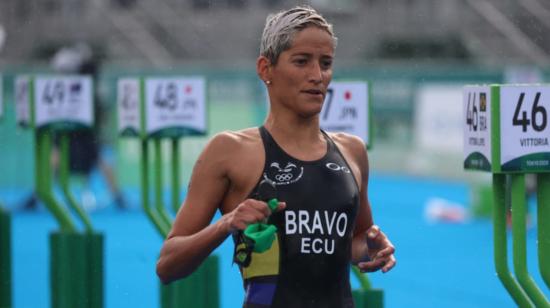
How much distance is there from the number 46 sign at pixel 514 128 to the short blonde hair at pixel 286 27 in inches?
41.4

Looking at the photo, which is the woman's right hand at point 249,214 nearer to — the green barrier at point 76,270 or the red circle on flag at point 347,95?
the red circle on flag at point 347,95

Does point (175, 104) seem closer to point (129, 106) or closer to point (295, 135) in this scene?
point (129, 106)

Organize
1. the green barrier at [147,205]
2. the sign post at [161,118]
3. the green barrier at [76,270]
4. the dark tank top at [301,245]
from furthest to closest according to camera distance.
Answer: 1. the green barrier at [76,270]
2. the sign post at [161,118]
3. the green barrier at [147,205]
4. the dark tank top at [301,245]

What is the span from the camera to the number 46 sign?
4.30 metres

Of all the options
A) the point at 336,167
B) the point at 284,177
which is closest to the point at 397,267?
the point at 336,167

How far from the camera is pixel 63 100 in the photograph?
778cm

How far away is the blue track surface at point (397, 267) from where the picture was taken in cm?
820

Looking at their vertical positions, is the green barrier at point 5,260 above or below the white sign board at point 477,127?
below

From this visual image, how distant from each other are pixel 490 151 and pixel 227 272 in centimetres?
553

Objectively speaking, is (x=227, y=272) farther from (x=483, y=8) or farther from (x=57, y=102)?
(x=483, y=8)

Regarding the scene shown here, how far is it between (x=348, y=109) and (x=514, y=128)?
148cm

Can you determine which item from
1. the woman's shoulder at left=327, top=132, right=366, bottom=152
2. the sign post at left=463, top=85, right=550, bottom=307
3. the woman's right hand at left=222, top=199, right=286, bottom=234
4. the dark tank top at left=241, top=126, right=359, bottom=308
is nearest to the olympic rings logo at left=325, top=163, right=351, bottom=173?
the dark tank top at left=241, top=126, right=359, bottom=308

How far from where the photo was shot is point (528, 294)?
4.45 m

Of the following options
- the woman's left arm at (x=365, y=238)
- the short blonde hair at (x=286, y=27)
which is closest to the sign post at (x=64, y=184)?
the woman's left arm at (x=365, y=238)
